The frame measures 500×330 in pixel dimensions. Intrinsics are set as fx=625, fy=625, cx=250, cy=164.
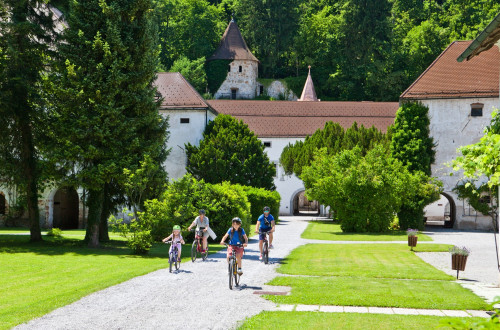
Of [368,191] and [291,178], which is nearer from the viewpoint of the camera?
[368,191]

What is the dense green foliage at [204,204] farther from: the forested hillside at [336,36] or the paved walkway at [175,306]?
the forested hillside at [336,36]

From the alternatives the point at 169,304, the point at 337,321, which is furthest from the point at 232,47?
the point at 337,321

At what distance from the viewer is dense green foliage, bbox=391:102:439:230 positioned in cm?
4069

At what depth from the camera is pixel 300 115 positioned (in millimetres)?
62938

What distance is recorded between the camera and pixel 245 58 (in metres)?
87.6

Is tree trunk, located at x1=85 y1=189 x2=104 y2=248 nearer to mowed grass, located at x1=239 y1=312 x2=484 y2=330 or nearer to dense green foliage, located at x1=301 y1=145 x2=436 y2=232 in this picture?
dense green foliage, located at x1=301 y1=145 x2=436 y2=232

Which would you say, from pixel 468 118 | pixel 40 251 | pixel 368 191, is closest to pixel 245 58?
pixel 468 118

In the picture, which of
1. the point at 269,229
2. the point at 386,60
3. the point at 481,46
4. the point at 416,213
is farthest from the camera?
the point at 386,60

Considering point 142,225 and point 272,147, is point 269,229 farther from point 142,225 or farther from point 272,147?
point 272,147

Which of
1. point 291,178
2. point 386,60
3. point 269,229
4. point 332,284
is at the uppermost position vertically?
point 386,60

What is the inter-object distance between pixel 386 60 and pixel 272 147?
30808 millimetres

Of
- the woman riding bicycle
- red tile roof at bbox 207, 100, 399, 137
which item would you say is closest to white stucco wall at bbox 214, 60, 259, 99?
red tile roof at bbox 207, 100, 399, 137

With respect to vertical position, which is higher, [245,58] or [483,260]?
[245,58]

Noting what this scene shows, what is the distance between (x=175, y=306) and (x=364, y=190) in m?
24.8
